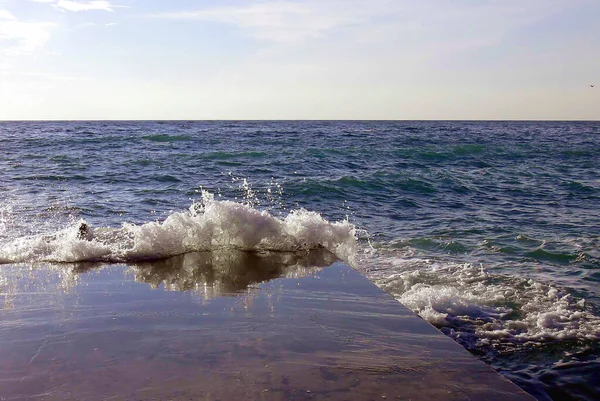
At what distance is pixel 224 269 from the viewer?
5.96 meters

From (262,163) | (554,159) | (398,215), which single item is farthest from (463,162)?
(398,215)

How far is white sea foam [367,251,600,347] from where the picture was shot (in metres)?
5.07

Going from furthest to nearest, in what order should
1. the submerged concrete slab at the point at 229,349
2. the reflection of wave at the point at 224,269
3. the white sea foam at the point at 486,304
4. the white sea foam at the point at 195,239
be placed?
the white sea foam at the point at 195,239, the reflection of wave at the point at 224,269, the white sea foam at the point at 486,304, the submerged concrete slab at the point at 229,349

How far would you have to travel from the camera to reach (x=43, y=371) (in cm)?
318

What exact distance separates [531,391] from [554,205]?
9.99 meters

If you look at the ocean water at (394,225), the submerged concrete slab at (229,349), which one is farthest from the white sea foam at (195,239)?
the submerged concrete slab at (229,349)

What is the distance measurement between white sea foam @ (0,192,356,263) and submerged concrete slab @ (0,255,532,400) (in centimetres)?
146

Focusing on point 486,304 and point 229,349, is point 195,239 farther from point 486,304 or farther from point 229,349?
point 229,349

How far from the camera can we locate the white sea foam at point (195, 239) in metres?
6.46

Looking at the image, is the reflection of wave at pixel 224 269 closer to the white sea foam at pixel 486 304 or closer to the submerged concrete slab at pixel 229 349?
the submerged concrete slab at pixel 229 349

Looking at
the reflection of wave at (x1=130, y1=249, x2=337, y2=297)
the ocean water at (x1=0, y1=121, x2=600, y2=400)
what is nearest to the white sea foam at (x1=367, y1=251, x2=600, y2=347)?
the ocean water at (x1=0, y1=121, x2=600, y2=400)

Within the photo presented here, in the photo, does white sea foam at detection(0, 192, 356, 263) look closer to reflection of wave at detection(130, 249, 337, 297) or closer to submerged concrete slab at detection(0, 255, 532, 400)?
reflection of wave at detection(130, 249, 337, 297)

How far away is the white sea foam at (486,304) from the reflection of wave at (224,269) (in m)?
1.11

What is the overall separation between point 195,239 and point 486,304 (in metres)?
3.60
